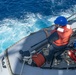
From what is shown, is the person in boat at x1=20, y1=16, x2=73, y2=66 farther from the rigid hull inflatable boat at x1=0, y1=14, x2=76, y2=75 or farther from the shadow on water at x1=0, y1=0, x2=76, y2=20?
the shadow on water at x1=0, y1=0, x2=76, y2=20

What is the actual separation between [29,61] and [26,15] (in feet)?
16.4

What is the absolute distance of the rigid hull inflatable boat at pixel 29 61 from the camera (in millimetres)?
6598

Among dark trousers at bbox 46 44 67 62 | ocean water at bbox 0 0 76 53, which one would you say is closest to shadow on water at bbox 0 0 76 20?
ocean water at bbox 0 0 76 53

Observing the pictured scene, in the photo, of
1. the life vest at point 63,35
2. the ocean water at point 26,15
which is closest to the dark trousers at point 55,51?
the life vest at point 63,35

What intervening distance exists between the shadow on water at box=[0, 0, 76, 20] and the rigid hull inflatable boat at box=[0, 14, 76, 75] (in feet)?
13.5

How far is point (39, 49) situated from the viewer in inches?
284

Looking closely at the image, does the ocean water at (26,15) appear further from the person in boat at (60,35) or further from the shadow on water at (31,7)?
the person in boat at (60,35)

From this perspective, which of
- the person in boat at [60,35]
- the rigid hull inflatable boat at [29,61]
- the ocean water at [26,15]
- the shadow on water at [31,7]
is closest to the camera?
the person in boat at [60,35]

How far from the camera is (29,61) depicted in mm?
6781

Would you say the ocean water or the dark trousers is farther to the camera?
the ocean water

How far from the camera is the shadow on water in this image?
11.6 m

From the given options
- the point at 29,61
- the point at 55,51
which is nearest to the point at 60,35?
the point at 55,51

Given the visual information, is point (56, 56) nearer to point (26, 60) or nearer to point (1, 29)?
point (26, 60)

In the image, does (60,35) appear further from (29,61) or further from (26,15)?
(26,15)
